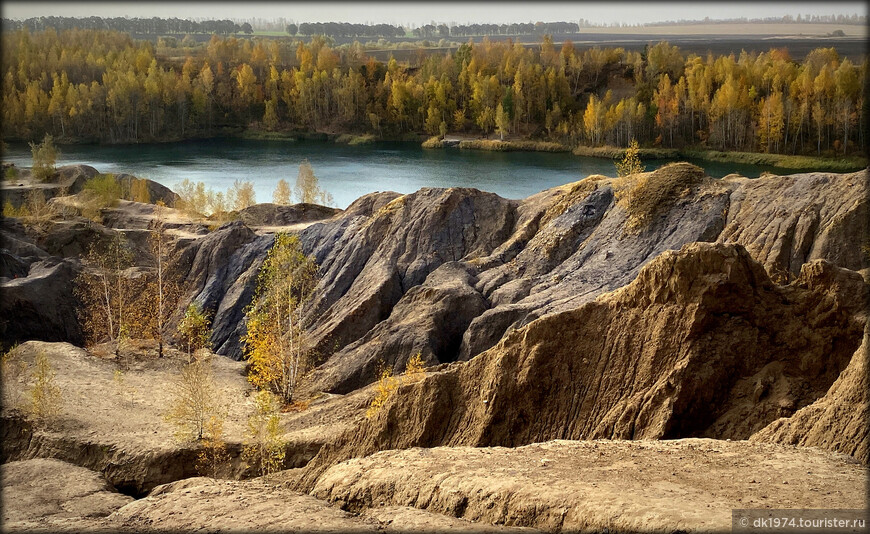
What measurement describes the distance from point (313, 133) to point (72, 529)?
5136 inches

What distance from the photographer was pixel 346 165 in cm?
11450

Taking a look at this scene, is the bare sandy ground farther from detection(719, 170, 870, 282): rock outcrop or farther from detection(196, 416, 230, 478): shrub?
detection(719, 170, 870, 282): rock outcrop

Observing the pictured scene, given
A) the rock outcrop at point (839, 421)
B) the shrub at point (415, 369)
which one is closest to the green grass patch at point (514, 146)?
the shrub at point (415, 369)

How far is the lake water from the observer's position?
3799 inches

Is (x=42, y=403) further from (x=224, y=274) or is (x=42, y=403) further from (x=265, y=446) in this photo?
(x=224, y=274)

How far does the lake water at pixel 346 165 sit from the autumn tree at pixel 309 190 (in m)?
1.65

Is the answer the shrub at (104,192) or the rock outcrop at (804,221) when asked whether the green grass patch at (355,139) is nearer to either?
the shrub at (104,192)

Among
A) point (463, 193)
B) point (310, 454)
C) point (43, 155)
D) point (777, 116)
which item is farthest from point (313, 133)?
point (310, 454)

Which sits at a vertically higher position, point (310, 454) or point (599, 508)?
point (599, 508)

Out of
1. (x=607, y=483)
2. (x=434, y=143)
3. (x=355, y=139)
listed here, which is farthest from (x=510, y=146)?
(x=607, y=483)

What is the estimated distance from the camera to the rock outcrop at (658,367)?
22031mm

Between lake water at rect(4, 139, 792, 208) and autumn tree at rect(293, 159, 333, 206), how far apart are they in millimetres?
1646

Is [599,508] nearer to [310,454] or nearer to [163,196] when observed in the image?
[310,454]

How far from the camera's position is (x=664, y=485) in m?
17.1
